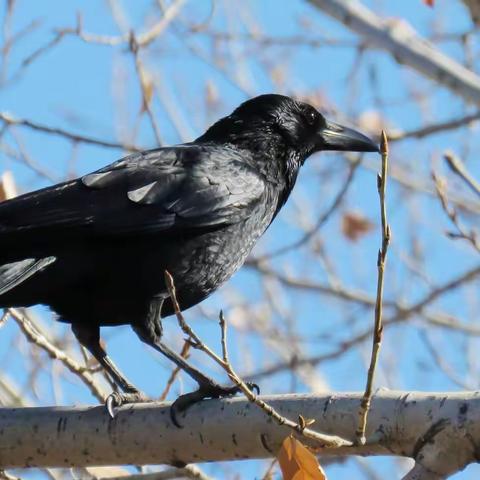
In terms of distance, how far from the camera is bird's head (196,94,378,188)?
18.9ft

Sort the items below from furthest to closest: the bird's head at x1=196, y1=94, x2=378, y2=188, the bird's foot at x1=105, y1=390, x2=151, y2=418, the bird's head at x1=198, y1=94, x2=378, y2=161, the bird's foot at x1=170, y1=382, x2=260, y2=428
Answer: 1. the bird's head at x1=198, y1=94, x2=378, y2=161
2. the bird's head at x1=196, y1=94, x2=378, y2=188
3. the bird's foot at x1=105, y1=390, x2=151, y2=418
4. the bird's foot at x1=170, y1=382, x2=260, y2=428

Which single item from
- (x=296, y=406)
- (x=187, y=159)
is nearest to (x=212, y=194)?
(x=187, y=159)

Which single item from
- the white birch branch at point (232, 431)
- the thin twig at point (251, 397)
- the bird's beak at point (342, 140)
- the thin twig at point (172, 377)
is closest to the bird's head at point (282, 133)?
the bird's beak at point (342, 140)

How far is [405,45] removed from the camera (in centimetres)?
610

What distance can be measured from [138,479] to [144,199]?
137 centimetres

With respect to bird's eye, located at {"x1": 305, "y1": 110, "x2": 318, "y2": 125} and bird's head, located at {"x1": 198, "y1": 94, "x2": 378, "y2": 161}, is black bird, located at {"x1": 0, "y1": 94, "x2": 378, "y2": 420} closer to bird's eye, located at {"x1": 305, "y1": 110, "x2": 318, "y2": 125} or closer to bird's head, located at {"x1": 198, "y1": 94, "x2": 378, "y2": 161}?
bird's head, located at {"x1": 198, "y1": 94, "x2": 378, "y2": 161}

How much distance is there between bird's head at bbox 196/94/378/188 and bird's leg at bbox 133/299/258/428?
116 cm

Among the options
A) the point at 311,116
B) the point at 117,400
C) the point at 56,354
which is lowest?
the point at 117,400

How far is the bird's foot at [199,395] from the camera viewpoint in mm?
3736

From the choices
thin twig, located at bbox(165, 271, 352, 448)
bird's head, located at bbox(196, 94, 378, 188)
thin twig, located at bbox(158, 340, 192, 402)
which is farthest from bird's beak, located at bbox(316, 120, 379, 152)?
thin twig, located at bbox(165, 271, 352, 448)

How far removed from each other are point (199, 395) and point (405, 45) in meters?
2.85

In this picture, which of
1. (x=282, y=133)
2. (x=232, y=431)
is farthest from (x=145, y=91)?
(x=232, y=431)

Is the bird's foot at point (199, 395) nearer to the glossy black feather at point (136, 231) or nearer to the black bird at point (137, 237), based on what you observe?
the black bird at point (137, 237)

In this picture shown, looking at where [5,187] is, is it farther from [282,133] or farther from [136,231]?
[282,133]
